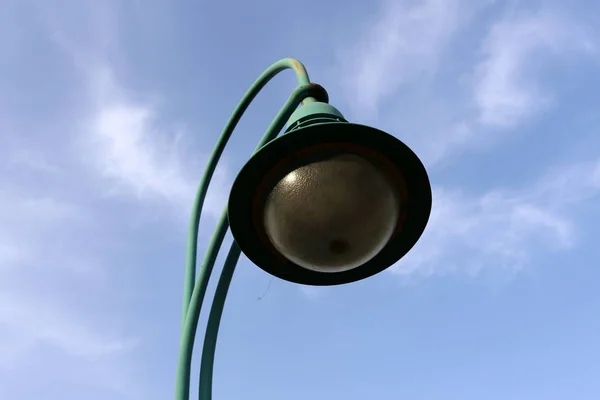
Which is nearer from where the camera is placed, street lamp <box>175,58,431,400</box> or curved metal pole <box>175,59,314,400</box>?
street lamp <box>175,58,431,400</box>

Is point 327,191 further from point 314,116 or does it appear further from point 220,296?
point 220,296

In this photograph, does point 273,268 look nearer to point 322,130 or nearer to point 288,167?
point 288,167

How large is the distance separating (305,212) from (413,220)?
0.64 m

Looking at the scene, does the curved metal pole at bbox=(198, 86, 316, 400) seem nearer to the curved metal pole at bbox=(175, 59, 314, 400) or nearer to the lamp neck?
the curved metal pole at bbox=(175, 59, 314, 400)

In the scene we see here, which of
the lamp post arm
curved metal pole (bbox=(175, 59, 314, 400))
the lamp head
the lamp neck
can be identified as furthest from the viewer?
the lamp post arm

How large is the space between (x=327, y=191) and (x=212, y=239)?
956 millimetres

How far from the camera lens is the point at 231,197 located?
282 cm

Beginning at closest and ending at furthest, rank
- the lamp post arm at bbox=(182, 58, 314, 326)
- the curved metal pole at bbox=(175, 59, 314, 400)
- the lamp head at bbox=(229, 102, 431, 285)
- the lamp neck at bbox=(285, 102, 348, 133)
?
the lamp head at bbox=(229, 102, 431, 285) < the lamp neck at bbox=(285, 102, 348, 133) < the curved metal pole at bbox=(175, 59, 314, 400) < the lamp post arm at bbox=(182, 58, 314, 326)

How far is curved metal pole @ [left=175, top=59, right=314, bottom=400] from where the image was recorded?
303 centimetres

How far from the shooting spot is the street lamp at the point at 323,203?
2633mm

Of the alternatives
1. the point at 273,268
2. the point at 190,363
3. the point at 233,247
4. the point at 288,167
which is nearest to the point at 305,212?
the point at 288,167

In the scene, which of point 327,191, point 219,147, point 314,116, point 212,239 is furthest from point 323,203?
point 219,147

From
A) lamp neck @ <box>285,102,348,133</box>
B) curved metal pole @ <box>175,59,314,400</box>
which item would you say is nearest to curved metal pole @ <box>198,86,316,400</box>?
curved metal pole @ <box>175,59,314,400</box>

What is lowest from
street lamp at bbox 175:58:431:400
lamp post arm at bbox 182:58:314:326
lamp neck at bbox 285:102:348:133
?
street lamp at bbox 175:58:431:400
